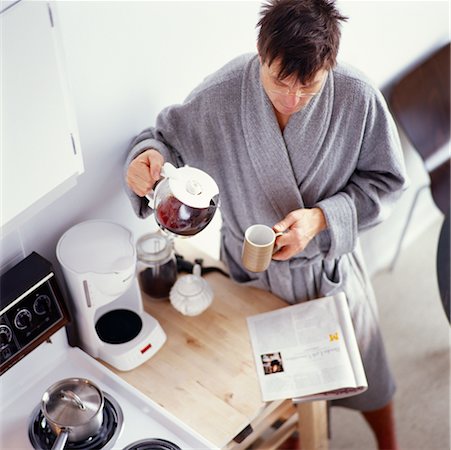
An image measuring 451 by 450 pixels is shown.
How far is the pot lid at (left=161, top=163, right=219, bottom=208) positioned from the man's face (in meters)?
0.20

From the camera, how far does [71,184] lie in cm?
142

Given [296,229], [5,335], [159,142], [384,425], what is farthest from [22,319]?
[384,425]

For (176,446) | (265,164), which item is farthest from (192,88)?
(176,446)

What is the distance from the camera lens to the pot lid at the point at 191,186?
52.6 inches

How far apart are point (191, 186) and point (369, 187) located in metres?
0.47

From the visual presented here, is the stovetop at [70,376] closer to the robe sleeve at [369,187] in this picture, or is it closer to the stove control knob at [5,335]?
the stove control knob at [5,335]

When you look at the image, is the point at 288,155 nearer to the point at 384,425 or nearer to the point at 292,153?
the point at 292,153

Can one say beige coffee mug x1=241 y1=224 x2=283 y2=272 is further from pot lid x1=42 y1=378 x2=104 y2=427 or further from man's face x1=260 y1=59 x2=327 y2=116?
pot lid x1=42 y1=378 x2=104 y2=427

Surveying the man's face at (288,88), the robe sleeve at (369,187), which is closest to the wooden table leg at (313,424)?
the robe sleeve at (369,187)

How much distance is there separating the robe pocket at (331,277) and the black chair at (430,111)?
2.24 ft

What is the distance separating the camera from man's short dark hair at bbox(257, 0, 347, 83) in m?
1.30

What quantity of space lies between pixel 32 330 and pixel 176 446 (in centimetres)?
38

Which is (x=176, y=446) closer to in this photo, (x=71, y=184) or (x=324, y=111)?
(x=71, y=184)

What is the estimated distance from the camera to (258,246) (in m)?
1.47
